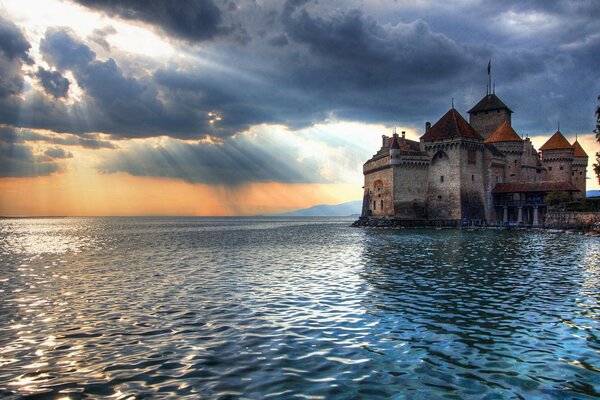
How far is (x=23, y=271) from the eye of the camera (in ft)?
75.6

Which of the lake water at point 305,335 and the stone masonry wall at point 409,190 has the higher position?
the stone masonry wall at point 409,190

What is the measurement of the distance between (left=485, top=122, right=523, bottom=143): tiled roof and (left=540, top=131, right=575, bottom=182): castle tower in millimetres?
8550

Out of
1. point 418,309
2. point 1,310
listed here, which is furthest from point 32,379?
point 418,309

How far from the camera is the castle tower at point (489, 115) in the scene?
3142 inches

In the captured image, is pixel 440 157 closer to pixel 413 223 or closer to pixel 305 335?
pixel 413 223

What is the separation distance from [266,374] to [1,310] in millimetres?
10030

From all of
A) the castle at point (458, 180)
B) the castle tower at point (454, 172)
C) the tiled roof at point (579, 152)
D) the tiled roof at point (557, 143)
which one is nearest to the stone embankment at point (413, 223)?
the castle at point (458, 180)

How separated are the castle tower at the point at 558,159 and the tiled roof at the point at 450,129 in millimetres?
19947

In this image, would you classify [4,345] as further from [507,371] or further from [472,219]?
[472,219]

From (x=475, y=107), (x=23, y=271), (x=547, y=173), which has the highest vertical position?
(x=475, y=107)

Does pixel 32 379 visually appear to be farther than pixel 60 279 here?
No

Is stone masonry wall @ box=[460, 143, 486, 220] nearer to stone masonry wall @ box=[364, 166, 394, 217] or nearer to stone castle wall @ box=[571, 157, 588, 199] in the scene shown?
stone masonry wall @ box=[364, 166, 394, 217]

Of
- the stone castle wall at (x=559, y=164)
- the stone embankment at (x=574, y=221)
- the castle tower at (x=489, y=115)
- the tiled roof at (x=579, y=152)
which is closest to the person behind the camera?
the stone embankment at (x=574, y=221)

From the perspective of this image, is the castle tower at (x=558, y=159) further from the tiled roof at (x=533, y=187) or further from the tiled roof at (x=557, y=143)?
the tiled roof at (x=533, y=187)
